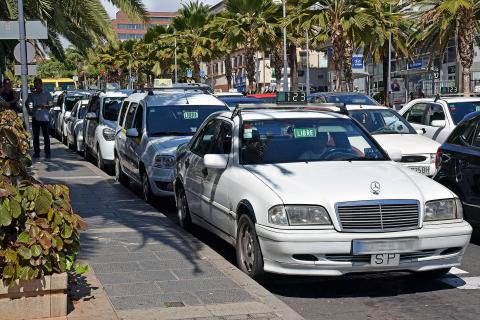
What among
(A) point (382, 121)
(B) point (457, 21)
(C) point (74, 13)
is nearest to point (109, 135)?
(C) point (74, 13)

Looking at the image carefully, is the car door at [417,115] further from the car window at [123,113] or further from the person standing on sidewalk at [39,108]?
the person standing on sidewalk at [39,108]

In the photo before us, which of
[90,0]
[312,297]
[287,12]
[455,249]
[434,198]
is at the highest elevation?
[287,12]

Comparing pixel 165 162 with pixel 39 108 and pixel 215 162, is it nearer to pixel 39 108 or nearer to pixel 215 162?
pixel 215 162

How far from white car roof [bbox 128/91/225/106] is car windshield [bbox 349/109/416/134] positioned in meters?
2.97

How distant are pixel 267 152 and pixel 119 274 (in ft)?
6.42

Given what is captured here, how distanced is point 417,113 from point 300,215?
1023 cm

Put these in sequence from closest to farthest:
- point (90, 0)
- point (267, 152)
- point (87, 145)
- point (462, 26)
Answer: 1. point (267, 152)
2. point (90, 0)
3. point (87, 145)
4. point (462, 26)

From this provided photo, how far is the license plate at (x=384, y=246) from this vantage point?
5859mm

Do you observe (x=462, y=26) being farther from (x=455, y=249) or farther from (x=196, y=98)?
(x=455, y=249)

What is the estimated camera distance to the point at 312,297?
626 centimetres

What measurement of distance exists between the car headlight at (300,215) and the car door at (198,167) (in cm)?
196

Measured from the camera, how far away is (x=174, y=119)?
39.3ft

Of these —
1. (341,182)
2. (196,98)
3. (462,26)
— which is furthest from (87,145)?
(462,26)

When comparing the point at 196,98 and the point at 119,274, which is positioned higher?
the point at 196,98
